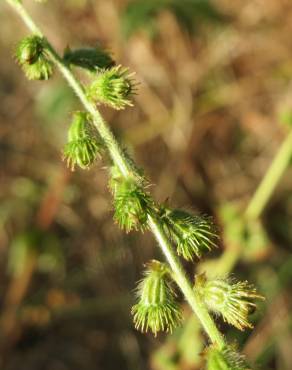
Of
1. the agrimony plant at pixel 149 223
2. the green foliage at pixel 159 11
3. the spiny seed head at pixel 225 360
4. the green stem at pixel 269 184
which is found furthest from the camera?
the green foliage at pixel 159 11

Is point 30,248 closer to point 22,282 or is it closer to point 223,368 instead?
point 22,282

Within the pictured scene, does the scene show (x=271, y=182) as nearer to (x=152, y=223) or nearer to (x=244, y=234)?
(x=244, y=234)

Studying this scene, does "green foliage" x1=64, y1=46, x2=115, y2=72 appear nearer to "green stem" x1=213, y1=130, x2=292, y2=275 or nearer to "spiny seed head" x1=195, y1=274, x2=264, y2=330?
"spiny seed head" x1=195, y1=274, x2=264, y2=330

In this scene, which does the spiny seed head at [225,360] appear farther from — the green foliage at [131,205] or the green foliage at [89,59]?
the green foliage at [89,59]

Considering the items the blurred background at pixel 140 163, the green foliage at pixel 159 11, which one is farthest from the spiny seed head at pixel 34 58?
A: the green foliage at pixel 159 11

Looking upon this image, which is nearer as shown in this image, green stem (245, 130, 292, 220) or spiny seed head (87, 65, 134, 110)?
spiny seed head (87, 65, 134, 110)

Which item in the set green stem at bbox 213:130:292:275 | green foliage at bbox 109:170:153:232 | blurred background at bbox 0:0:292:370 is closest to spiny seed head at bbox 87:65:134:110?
green foliage at bbox 109:170:153:232

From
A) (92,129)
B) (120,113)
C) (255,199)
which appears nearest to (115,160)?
(92,129)
